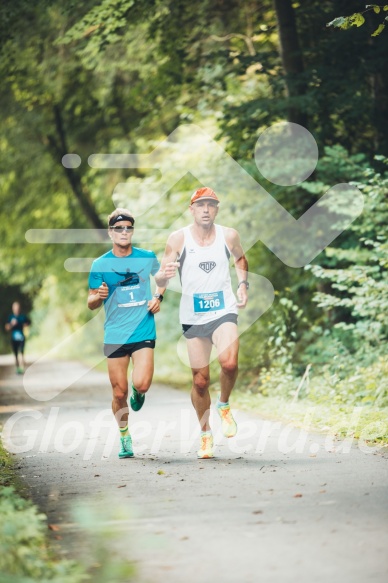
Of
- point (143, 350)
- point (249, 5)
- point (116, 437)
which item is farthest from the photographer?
point (249, 5)

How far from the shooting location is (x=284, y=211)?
16719 mm

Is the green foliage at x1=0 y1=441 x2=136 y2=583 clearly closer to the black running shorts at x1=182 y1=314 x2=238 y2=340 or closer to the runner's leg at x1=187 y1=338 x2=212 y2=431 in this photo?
the runner's leg at x1=187 y1=338 x2=212 y2=431

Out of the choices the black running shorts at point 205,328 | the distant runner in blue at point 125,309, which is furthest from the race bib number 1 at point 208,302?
the distant runner in blue at point 125,309

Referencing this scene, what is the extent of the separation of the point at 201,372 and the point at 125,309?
98 centimetres

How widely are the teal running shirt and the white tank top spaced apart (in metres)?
0.54

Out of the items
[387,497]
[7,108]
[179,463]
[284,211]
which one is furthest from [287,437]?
[7,108]

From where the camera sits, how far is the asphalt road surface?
499 centimetres

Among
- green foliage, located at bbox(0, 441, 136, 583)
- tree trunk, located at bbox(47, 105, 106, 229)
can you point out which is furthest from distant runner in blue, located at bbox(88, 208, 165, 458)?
tree trunk, located at bbox(47, 105, 106, 229)

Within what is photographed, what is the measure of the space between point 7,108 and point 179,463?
19.3m

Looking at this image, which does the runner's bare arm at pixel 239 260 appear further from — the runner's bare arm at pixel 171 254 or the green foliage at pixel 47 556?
the green foliage at pixel 47 556

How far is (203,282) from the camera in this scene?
9.05m

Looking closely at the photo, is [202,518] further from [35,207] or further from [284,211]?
[35,207]

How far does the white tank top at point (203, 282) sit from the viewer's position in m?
9.05

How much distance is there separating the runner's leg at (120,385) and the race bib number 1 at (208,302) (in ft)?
3.12
